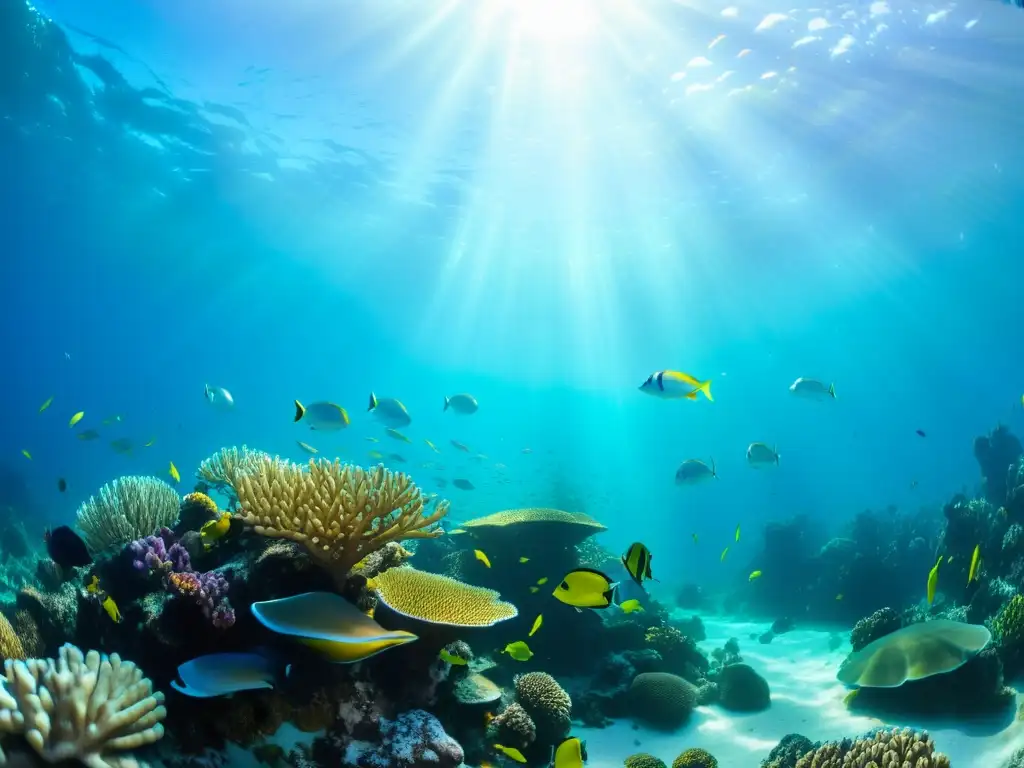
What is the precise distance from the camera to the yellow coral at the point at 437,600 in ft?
13.0

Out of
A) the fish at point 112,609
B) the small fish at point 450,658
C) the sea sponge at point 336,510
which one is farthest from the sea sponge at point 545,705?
the fish at point 112,609

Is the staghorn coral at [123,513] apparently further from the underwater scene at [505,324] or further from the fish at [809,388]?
the fish at [809,388]

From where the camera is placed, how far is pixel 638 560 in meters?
3.57

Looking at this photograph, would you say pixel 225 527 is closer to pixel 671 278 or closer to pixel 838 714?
pixel 838 714

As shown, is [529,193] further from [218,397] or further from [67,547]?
[67,547]

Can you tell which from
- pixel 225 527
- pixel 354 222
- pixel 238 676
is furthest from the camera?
pixel 354 222

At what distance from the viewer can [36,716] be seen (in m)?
2.54

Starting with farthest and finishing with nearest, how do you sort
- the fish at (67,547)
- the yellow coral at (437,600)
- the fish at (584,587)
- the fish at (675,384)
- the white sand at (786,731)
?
1. the fish at (675,384)
2. the white sand at (786,731)
3. the fish at (67,547)
4. the yellow coral at (437,600)
5. the fish at (584,587)

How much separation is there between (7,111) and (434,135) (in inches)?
774

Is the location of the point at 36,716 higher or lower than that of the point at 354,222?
lower

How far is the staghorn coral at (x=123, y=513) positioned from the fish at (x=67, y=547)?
59.3 inches

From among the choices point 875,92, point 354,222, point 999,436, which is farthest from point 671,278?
point 999,436

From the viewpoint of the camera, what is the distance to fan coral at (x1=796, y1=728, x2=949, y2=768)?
3844 millimetres

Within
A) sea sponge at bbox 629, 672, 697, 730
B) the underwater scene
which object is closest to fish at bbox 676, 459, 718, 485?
the underwater scene
